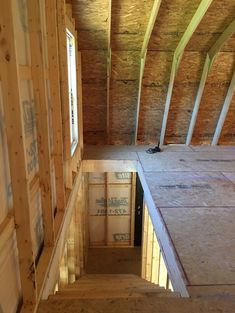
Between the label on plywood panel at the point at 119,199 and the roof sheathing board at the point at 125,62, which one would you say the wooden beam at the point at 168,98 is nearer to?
the roof sheathing board at the point at 125,62

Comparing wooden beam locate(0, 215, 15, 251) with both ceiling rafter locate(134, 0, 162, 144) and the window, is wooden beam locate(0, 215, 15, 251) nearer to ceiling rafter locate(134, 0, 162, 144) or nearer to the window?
the window

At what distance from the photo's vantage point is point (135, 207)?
254 inches

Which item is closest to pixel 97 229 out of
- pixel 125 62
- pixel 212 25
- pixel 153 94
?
pixel 153 94

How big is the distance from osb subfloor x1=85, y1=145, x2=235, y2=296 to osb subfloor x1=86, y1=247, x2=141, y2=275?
250 centimetres

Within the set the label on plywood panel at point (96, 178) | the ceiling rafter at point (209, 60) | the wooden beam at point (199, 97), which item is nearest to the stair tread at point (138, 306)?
the ceiling rafter at point (209, 60)

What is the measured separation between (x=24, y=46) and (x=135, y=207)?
497cm

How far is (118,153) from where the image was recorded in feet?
17.7

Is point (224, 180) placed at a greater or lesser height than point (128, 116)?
lesser

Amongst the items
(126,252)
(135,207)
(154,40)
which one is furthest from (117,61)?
(126,252)

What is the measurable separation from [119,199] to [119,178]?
50 centimetres

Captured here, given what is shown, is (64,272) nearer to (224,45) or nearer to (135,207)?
(135,207)

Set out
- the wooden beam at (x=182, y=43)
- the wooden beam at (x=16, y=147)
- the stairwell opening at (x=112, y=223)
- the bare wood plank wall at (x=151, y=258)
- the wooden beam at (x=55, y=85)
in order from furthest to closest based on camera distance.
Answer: the stairwell opening at (x=112, y=223), the bare wood plank wall at (x=151, y=258), the wooden beam at (x=182, y=43), the wooden beam at (x=55, y=85), the wooden beam at (x=16, y=147)

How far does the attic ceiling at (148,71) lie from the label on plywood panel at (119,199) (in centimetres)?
111

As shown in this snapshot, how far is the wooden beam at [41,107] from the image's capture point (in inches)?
76.9
